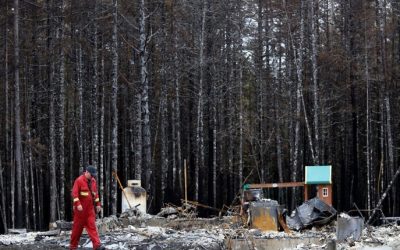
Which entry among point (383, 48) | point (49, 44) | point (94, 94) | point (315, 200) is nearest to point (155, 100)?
point (94, 94)

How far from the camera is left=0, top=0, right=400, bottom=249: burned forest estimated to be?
93.2 ft

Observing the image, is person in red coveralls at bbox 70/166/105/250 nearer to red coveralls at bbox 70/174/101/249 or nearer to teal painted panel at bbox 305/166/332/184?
red coveralls at bbox 70/174/101/249

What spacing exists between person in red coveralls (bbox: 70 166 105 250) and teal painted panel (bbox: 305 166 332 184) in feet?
32.7

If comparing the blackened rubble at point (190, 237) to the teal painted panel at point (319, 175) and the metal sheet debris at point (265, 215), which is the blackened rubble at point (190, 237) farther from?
the teal painted panel at point (319, 175)

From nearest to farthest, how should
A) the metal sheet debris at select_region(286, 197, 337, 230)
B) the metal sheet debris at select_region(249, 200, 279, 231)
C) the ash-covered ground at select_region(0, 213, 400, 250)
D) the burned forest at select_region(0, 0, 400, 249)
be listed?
the ash-covered ground at select_region(0, 213, 400, 250), the metal sheet debris at select_region(249, 200, 279, 231), the metal sheet debris at select_region(286, 197, 337, 230), the burned forest at select_region(0, 0, 400, 249)

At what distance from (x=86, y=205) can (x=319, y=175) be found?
10.5 metres

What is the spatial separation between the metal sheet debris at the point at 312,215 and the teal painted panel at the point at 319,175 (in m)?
2.50

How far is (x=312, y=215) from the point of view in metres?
18.5

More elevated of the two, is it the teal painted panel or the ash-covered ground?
the teal painted panel

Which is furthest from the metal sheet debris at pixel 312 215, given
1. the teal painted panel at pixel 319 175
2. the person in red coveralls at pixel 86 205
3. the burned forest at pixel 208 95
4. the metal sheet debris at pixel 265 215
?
the burned forest at pixel 208 95

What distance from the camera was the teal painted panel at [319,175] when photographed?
69.7 feet

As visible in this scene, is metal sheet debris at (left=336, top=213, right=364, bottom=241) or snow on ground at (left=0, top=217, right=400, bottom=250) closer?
snow on ground at (left=0, top=217, right=400, bottom=250)

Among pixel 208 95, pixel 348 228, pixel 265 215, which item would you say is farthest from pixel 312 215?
pixel 208 95

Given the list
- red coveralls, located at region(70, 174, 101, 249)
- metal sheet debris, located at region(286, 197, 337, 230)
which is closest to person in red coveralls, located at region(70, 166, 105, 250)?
red coveralls, located at region(70, 174, 101, 249)
